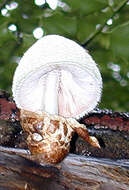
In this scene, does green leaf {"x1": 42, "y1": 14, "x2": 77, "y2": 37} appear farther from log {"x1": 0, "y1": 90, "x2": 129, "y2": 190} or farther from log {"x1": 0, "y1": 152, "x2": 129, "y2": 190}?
log {"x1": 0, "y1": 152, "x2": 129, "y2": 190}

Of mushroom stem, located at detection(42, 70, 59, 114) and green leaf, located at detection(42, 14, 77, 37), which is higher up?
green leaf, located at detection(42, 14, 77, 37)

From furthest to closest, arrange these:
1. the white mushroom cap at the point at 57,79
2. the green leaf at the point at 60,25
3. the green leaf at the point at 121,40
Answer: the green leaf at the point at 60,25
the green leaf at the point at 121,40
the white mushroom cap at the point at 57,79

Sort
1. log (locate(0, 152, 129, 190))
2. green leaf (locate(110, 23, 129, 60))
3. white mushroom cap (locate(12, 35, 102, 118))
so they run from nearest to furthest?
log (locate(0, 152, 129, 190)), white mushroom cap (locate(12, 35, 102, 118)), green leaf (locate(110, 23, 129, 60))

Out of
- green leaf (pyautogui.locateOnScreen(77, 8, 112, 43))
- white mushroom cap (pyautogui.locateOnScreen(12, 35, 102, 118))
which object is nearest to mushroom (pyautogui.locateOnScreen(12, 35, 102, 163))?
white mushroom cap (pyautogui.locateOnScreen(12, 35, 102, 118))

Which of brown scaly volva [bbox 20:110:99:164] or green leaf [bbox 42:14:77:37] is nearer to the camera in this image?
brown scaly volva [bbox 20:110:99:164]

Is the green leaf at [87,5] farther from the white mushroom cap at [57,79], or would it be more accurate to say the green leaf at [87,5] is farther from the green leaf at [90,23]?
the white mushroom cap at [57,79]

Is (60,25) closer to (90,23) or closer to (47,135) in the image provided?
(90,23)

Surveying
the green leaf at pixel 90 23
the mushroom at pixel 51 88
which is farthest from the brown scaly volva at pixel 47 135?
the green leaf at pixel 90 23

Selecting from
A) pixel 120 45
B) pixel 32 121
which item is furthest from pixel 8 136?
pixel 120 45

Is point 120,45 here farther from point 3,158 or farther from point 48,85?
point 3,158
